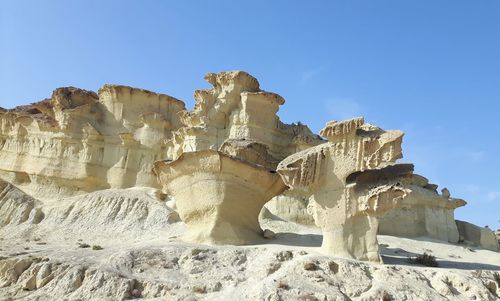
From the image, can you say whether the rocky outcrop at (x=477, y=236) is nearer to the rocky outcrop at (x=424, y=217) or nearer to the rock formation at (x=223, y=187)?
the rocky outcrop at (x=424, y=217)

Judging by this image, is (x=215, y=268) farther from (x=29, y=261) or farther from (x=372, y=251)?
(x=29, y=261)

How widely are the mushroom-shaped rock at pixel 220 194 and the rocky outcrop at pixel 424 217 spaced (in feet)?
33.4

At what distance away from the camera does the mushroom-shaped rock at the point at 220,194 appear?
20.0 meters

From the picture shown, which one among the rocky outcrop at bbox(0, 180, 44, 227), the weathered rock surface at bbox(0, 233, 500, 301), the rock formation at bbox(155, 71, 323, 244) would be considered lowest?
the weathered rock surface at bbox(0, 233, 500, 301)

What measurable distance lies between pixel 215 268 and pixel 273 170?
5981 mm

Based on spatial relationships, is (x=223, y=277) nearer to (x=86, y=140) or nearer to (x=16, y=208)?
(x=16, y=208)

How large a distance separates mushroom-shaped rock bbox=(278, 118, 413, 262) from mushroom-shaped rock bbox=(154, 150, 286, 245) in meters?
2.64

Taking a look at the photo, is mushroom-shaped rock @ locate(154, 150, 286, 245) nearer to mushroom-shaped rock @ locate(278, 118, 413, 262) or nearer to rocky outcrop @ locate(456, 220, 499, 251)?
mushroom-shaped rock @ locate(278, 118, 413, 262)

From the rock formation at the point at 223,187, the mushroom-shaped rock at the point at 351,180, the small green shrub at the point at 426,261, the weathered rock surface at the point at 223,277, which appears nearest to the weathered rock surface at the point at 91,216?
the rock formation at the point at 223,187

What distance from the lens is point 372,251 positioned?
16.7m

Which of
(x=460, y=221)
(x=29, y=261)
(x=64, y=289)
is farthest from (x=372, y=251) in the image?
(x=460, y=221)

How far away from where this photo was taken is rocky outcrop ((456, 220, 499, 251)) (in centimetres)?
3027

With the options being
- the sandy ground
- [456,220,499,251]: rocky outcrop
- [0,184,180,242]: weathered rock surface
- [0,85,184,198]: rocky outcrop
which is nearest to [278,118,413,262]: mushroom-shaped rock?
the sandy ground

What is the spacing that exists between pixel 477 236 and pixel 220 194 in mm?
19024
